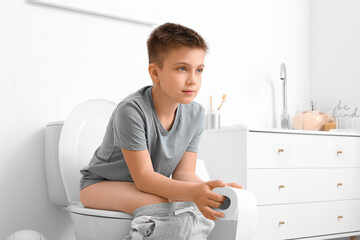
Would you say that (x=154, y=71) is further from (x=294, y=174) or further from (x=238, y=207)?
(x=294, y=174)

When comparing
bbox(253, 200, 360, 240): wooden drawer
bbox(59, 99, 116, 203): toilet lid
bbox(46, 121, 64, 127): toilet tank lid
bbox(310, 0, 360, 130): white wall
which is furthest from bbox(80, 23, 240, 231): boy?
bbox(310, 0, 360, 130): white wall

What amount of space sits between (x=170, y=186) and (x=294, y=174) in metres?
1.09

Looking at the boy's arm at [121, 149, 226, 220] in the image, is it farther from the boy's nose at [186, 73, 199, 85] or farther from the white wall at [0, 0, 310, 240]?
the white wall at [0, 0, 310, 240]

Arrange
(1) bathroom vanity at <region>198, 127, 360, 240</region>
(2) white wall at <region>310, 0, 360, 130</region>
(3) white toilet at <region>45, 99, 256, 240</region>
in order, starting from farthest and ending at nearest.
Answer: (2) white wall at <region>310, 0, 360, 130</region> → (1) bathroom vanity at <region>198, 127, 360, 240</region> → (3) white toilet at <region>45, 99, 256, 240</region>

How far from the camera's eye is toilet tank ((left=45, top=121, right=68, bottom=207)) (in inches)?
68.5

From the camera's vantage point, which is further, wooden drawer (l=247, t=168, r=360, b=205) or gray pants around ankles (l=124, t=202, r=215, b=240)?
wooden drawer (l=247, t=168, r=360, b=205)

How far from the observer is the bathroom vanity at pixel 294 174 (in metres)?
1.92

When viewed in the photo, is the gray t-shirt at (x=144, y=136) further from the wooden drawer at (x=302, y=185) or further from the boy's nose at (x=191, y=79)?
the wooden drawer at (x=302, y=185)

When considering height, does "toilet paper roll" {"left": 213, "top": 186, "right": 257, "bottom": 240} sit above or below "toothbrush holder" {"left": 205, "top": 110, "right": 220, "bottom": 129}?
below

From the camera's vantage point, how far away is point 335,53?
275 centimetres

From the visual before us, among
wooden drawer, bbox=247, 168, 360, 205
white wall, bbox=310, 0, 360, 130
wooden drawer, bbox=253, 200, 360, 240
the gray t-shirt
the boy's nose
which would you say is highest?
white wall, bbox=310, 0, 360, 130

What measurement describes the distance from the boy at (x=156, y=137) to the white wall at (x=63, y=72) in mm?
548

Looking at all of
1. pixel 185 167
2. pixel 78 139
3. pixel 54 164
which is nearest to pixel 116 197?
pixel 185 167

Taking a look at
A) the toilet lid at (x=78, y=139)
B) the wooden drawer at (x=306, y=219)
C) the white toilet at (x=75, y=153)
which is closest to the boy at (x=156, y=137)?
the white toilet at (x=75, y=153)
